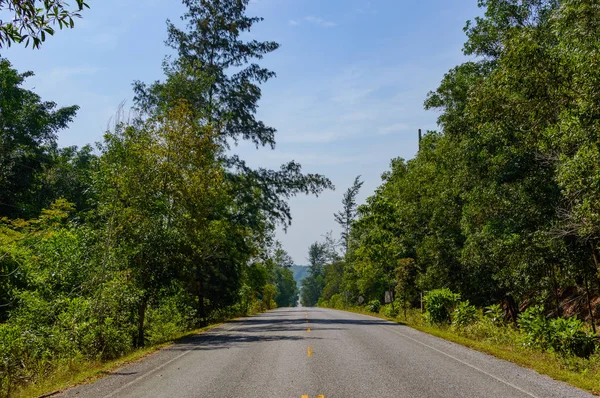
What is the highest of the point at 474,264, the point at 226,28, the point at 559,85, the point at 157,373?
the point at 226,28

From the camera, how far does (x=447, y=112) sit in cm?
2481

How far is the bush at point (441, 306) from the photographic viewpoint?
77.7 feet

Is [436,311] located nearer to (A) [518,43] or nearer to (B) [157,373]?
(A) [518,43]

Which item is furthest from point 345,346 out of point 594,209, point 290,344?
point 594,209

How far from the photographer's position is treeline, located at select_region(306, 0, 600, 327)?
11.6m

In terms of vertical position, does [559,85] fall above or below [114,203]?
above

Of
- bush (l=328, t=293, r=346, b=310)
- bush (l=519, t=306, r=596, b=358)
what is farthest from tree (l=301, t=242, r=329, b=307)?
bush (l=519, t=306, r=596, b=358)

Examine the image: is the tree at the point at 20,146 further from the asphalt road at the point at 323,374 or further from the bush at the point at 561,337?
the bush at the point at 561,337

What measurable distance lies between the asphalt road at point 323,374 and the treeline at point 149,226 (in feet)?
8.69

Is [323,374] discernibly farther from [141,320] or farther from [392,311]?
[392,311]

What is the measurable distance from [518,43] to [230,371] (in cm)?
1053

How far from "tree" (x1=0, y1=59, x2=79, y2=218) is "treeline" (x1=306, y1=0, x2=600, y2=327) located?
83.3ft

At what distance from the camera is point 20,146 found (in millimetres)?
39469

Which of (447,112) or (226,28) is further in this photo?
(226,28)
